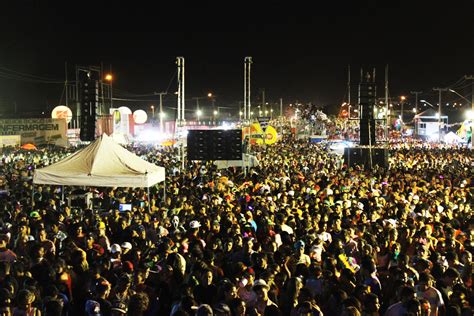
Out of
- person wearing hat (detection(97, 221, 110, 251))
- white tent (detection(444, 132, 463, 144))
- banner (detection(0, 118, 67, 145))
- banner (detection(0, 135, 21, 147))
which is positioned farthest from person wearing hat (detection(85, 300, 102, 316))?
white tent (detection(444, 132, 463, 144))

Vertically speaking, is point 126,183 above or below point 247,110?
below

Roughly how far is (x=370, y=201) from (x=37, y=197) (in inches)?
337

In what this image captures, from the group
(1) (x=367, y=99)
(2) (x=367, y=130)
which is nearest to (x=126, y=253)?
(1) (x=367, y=99)

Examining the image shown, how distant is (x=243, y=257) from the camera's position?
24.4ft

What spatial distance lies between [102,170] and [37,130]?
93.0ft

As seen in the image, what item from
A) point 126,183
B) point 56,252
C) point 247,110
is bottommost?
point 56,252

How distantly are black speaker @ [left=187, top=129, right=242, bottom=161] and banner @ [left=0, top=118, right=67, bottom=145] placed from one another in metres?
19.7

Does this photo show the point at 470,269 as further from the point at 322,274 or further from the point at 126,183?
the point at 126,183

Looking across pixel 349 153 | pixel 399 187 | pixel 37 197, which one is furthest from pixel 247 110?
pixel 37 197

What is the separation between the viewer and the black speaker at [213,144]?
18969 mm

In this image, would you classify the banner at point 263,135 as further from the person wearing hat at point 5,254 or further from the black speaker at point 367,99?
the person wearing hat at point 5,254

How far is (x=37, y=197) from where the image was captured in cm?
1414

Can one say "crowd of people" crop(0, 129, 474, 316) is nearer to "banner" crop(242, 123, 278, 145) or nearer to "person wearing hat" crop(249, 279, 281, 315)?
"person wearing hat" crop(249, 279, 281, 315)

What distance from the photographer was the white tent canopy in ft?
38.9
